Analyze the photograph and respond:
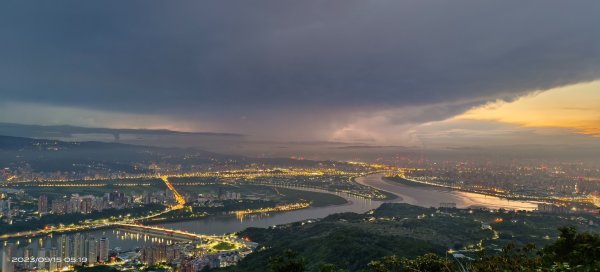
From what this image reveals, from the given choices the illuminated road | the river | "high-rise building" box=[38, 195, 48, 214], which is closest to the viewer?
the river

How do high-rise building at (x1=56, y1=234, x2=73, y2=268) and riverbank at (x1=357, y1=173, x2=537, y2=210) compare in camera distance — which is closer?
high-rise building at (x1=56, y1=234, x2=73, y2=268)

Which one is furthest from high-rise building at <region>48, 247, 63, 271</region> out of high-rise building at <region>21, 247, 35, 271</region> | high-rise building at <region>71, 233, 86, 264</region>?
high-rise building at <region>21, 247, 35, 271</region>

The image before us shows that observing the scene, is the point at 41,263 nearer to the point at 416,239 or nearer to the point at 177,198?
the point at 416,239

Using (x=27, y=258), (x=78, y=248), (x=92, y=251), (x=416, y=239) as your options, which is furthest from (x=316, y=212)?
(x=27, y=258)

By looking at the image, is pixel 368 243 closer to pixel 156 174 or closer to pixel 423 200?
pixel 423 200

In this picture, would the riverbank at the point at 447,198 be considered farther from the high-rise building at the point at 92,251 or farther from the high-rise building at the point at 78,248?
the high-rise building at the point at 78,248

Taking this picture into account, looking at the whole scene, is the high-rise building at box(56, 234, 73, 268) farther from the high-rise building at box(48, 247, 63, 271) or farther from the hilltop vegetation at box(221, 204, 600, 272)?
the hilltop vegetation at box(221, 204, 600, 272)

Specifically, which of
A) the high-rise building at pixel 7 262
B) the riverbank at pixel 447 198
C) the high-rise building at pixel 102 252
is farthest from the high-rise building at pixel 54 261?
the riverbank at pixel 447 198

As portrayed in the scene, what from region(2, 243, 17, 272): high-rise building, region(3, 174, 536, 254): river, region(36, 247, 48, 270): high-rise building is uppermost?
region(2, 243, 17, 272): high-rise building

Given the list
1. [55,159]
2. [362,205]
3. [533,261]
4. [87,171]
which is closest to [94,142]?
[55,159]

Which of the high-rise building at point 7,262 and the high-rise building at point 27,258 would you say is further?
the high-rise building at point 27,258

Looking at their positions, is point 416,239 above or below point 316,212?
above
